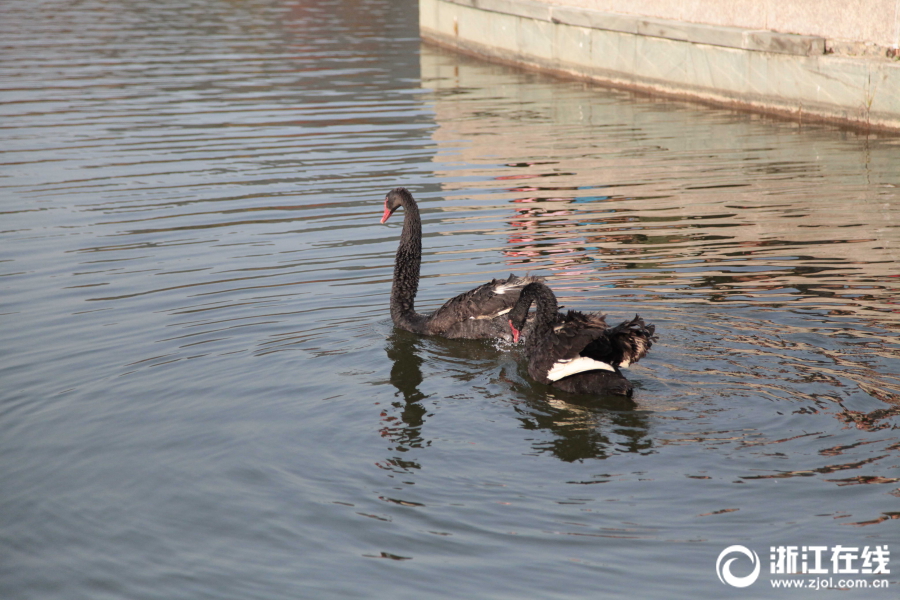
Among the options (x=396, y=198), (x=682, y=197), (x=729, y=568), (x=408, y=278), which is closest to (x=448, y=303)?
(x=408, y=278)

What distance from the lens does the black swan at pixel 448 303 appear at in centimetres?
860

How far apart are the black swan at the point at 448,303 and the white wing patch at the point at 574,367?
1186mm

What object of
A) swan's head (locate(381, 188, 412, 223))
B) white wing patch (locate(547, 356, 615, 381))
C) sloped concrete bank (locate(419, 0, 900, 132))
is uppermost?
sloped concrete bank (locate(419, 0, 900, 132))

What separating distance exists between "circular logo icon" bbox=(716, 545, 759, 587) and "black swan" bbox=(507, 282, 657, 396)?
1.97 m

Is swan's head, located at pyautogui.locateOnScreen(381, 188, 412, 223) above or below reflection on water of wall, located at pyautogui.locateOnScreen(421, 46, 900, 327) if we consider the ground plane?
above

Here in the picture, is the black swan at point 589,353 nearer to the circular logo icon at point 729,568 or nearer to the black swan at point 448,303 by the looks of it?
the black swan at point 448,303

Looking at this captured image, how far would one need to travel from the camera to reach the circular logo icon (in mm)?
5070

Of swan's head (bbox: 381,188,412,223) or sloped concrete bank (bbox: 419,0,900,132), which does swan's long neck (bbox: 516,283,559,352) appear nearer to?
swan's head (bbox: 381,188,412,223)

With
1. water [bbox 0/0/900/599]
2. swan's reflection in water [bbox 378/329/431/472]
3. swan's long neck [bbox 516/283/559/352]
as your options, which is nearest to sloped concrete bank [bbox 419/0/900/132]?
water [bbox 0/0/900/599]

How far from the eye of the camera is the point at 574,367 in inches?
287

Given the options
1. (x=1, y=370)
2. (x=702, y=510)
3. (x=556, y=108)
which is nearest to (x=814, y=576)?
(x=702, y=510)

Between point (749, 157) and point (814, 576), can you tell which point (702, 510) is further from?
point (749, 157)

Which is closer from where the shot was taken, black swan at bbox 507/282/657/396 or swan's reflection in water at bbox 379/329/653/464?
swan's reflection in water at bbox 379/329/653/464

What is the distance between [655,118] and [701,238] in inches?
311
